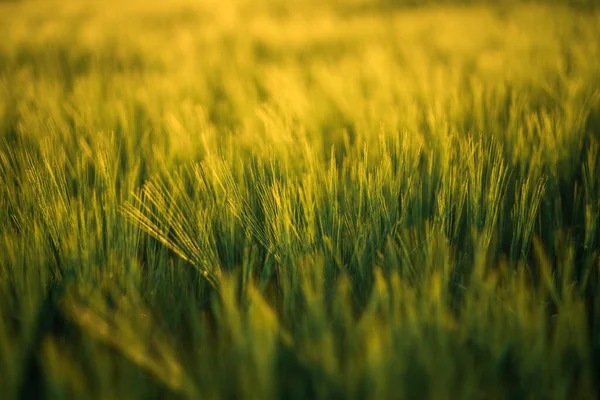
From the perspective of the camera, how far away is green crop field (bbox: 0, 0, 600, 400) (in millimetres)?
487

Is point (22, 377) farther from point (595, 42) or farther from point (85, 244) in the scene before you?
point (595, 42)

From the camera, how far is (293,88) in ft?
4.25

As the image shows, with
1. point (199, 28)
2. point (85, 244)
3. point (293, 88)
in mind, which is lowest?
point (85, 244)

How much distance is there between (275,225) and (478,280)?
0.29 metres

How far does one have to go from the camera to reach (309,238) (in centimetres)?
69

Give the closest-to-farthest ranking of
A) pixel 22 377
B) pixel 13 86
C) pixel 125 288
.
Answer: pixel 22 377, pixel 125 288, pixel 13 86

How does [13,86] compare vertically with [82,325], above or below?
above

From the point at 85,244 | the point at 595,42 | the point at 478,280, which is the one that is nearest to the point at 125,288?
the point at 85,244

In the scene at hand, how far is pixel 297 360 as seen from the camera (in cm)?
52

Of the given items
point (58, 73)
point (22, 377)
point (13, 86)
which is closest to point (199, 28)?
point (58, 73)

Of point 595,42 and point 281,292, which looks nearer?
point 281,292

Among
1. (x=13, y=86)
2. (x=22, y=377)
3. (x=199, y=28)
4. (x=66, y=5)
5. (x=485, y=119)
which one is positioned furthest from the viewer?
(x=66, y=5)

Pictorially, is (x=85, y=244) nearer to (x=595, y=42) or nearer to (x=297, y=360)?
(x=297, y=360)

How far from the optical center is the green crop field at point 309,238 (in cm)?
49
